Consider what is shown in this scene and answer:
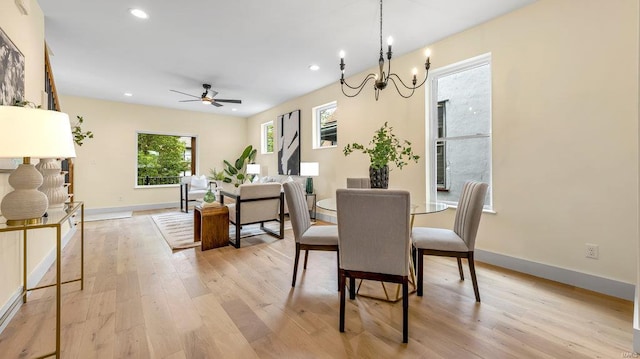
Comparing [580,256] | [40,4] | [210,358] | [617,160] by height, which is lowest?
[210,358]

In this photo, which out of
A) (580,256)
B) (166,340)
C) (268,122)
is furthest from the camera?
(268,122)

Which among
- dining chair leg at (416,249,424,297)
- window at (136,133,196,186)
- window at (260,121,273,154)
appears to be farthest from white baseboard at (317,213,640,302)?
window at (136,133,196,186)

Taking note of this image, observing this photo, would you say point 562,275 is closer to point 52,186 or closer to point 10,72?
point 52,186

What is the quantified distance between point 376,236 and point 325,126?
3.97 m

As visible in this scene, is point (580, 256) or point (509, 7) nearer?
point (580, 256)

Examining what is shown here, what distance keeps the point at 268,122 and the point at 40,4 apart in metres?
4.80

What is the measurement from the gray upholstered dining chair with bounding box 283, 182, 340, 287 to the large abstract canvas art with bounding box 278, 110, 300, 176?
136 inches

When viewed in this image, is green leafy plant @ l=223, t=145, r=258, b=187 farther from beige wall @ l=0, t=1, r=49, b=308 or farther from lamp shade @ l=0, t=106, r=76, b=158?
lamp shade @ l=0, t=106, r=76, b=158

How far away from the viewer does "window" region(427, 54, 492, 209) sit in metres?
3.09

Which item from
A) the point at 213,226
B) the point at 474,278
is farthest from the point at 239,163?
the point at 474,278

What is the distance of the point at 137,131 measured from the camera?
6.55 meters

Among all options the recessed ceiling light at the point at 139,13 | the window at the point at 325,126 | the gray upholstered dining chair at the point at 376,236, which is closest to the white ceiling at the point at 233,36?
the recessed ceiling light at the point at 139,13

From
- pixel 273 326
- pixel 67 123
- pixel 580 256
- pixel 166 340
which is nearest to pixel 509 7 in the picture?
pixel 580 256

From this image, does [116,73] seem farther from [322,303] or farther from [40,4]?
[322,303]
